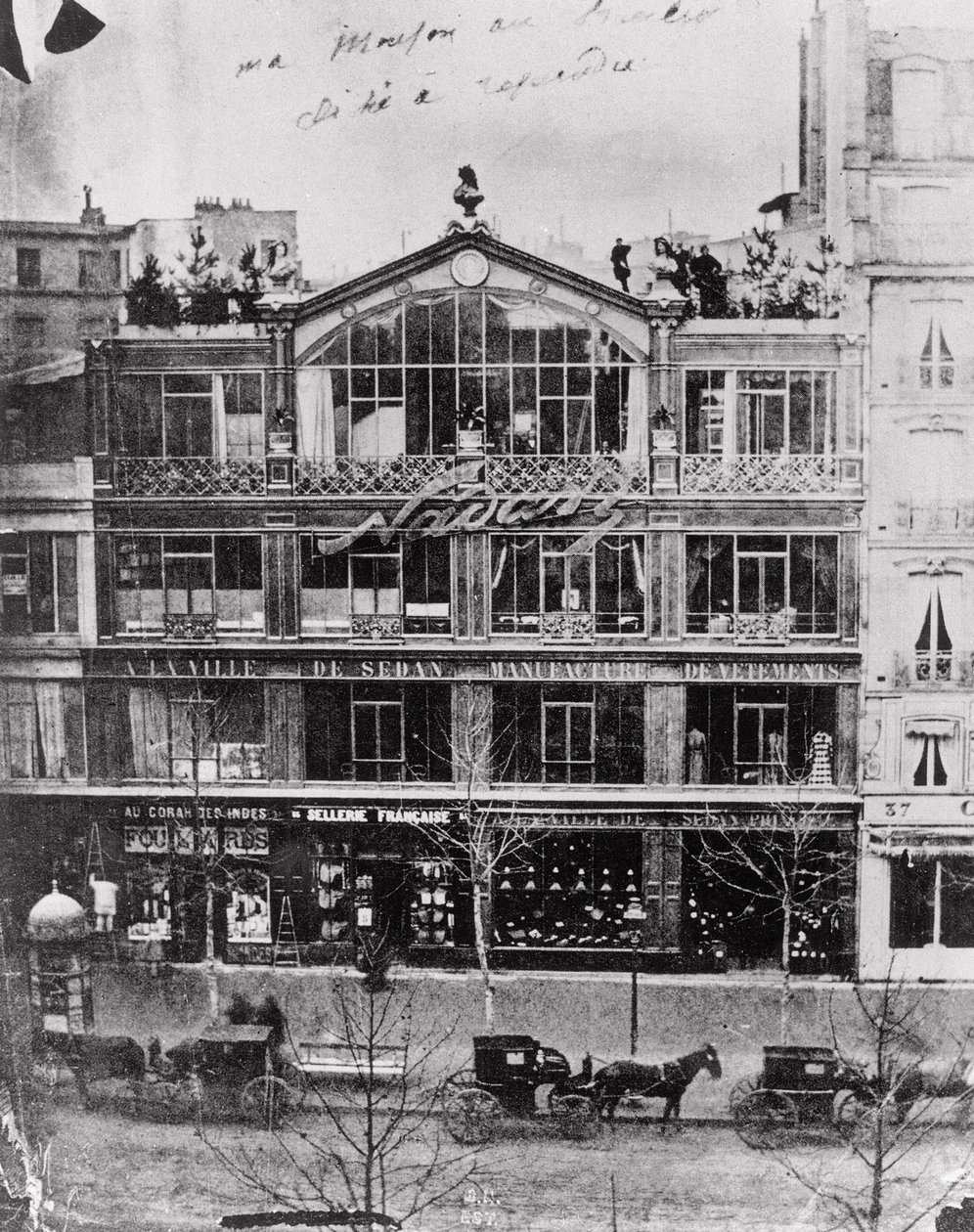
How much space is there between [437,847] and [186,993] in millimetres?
2856

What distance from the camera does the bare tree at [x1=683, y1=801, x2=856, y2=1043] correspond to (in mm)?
10172

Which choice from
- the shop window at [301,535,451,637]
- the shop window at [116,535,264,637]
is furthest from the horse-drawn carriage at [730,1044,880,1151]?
the shop window at [116,535,264,637]

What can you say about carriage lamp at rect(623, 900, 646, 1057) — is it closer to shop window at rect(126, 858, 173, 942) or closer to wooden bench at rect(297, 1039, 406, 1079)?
wooden bench at rect(297, 1039, 406, 1079)

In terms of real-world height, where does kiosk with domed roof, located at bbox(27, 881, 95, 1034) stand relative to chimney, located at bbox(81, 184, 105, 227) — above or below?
below

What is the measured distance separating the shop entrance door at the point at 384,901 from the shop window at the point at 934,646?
5398mm

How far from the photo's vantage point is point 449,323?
9.92m

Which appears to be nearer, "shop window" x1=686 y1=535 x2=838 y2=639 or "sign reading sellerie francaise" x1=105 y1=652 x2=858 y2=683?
"shop window" x1=686 y1=535 x2=838 y2=639

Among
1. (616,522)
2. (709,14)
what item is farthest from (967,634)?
(709,14)

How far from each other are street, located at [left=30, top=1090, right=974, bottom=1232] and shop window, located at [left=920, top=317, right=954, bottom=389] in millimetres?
6920

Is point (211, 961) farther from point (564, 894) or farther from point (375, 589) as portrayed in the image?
point (375, 589)

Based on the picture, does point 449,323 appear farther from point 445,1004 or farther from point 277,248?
point 445,1004

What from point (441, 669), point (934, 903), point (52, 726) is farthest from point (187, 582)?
point (934, 903)

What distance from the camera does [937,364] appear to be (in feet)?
31.3

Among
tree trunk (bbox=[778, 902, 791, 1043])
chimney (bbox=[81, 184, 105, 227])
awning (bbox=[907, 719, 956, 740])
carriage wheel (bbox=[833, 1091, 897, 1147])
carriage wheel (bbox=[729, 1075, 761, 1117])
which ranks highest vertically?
chimney (bbox=[81, 184, 105, 227])
